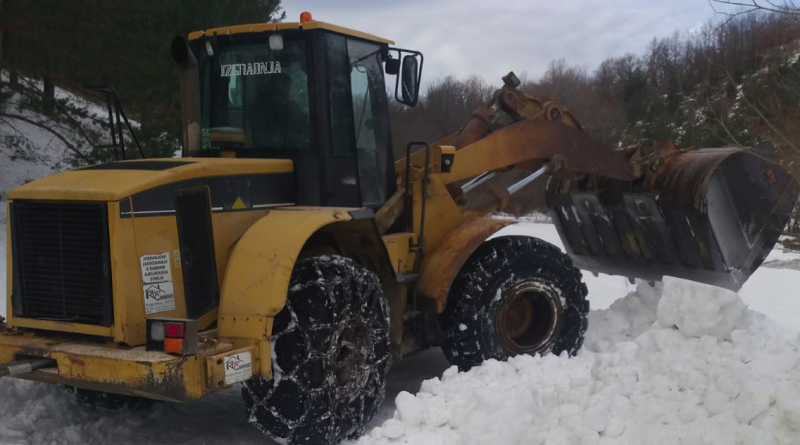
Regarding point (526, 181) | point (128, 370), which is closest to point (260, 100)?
point (128, 370)

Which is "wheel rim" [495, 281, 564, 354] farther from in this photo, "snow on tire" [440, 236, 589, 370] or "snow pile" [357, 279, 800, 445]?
"snow pile" [357, 279, 800, 445]

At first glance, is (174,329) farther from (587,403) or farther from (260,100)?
(587,403)

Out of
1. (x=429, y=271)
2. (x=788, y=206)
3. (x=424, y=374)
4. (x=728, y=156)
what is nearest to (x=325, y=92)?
(x=429, y=271)

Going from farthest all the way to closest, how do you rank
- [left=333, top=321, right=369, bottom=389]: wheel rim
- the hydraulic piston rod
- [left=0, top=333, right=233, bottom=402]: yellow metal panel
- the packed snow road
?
the hydraulic piston rod < [left=333, top=321, right=369, bottom=389]: wheel rim < the packed snow road < [left=0, top=333, right=233, bottom=402]: yellow metal panel

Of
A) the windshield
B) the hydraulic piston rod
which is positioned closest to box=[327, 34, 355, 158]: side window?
the windshield

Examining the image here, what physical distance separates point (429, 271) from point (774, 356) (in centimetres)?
233

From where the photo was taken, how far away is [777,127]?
504cm

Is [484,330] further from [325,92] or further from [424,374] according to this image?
[325,92]

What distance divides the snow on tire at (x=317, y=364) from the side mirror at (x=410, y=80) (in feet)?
4.93

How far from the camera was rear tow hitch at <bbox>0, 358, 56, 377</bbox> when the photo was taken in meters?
3.98

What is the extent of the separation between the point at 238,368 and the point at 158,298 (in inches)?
24.2

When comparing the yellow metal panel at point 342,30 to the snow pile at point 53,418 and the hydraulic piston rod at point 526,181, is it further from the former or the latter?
the snow pile at point 53,418

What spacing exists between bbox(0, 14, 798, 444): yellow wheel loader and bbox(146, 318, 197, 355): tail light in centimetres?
1

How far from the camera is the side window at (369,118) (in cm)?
544
